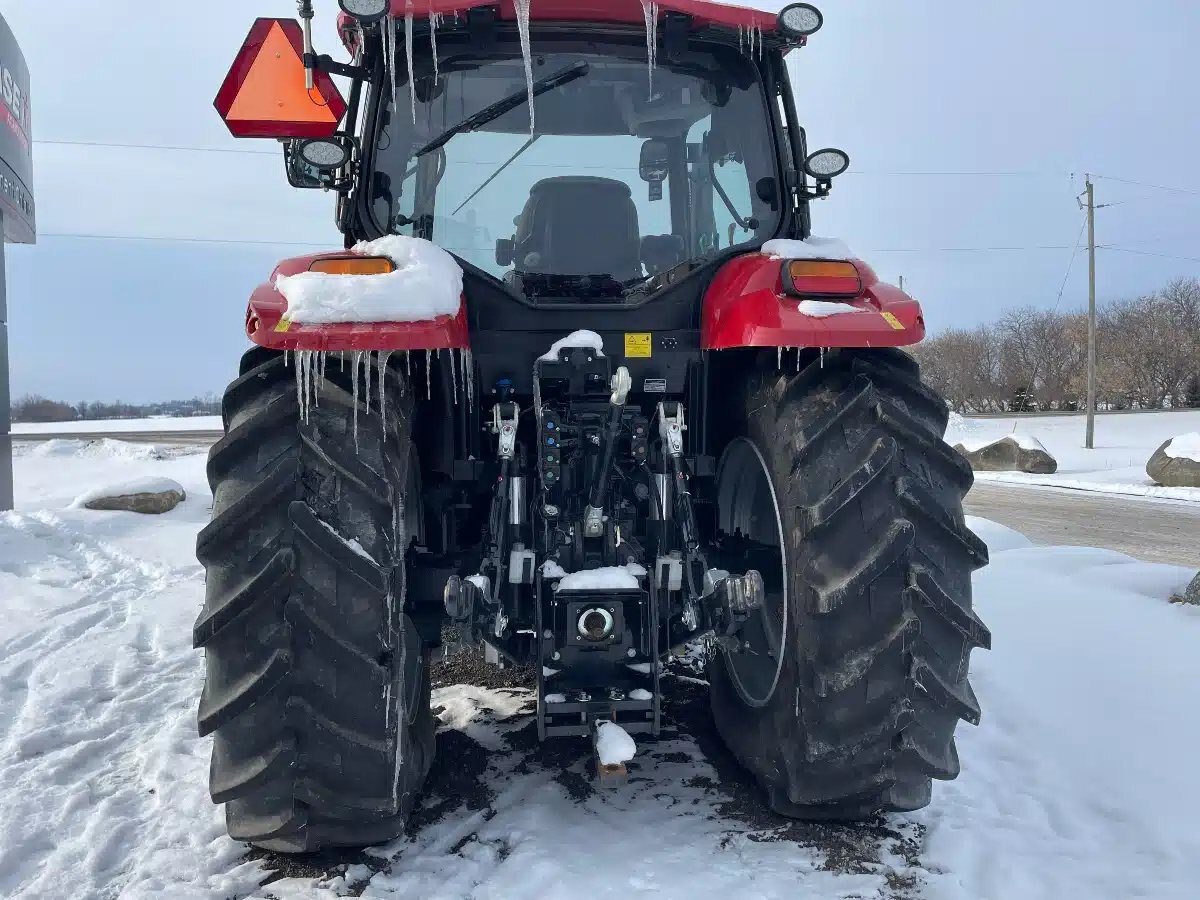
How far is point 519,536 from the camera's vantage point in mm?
2549

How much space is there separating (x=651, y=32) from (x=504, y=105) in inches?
20.6

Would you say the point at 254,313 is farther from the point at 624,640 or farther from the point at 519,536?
the point at 624,640

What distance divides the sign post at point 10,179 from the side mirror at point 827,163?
25.9 feet

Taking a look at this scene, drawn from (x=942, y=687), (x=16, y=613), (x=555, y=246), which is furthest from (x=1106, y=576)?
(x=16, y=613)

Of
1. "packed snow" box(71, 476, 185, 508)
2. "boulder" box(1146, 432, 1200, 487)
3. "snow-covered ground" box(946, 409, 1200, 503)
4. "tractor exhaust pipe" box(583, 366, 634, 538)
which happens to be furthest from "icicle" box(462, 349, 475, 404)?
"boulder" box(1146, 432, 1200, 487)

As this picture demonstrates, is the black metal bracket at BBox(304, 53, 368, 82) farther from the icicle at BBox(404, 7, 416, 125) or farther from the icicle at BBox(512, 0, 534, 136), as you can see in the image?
the icicle at BBox(512, 0, 534, 136)

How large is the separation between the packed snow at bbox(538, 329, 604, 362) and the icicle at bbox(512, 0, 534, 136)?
783 mm

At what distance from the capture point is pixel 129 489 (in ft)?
28.8

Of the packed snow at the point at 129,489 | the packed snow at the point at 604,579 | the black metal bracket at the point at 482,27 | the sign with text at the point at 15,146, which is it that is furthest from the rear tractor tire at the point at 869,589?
the sign with text at the point at 15,146

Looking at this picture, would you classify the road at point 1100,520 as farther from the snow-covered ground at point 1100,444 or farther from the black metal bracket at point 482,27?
the black metal bracket at point 482,27

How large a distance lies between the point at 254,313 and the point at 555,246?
106cm

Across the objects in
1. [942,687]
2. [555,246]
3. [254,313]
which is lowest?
[942,687]

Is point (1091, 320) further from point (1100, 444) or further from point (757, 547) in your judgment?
point (757, 547)

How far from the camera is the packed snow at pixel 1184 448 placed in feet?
47.2
